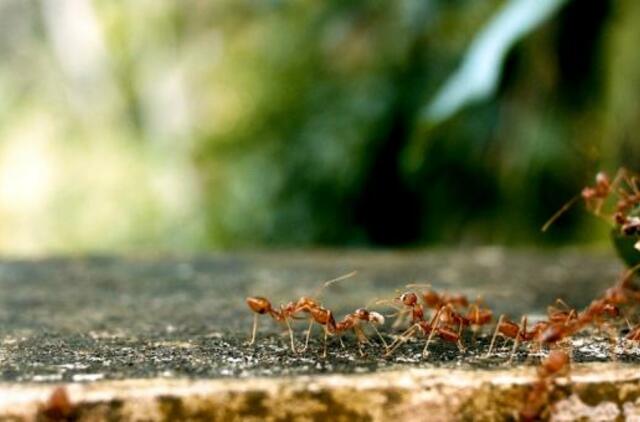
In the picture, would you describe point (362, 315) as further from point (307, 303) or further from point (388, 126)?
point (388, 126)

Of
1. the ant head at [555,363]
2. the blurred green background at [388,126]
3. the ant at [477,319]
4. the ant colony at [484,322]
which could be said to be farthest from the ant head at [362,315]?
the blurred green background at [388,126]

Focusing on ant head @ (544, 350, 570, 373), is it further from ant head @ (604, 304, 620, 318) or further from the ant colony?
ant head @ (604, 304, 620, 318)

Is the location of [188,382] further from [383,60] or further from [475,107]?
[383,60]

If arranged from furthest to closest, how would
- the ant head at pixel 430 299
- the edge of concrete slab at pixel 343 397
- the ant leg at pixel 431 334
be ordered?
the ant head at pixel 430 299
the ant leg at pixel 431 334
the edge of concrete slab at pixel 343 397

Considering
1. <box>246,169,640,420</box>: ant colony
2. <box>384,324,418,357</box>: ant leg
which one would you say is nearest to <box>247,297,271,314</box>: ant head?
<box>246,169,640,420</box>: ant colony

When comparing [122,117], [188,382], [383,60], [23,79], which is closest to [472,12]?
[383,60]

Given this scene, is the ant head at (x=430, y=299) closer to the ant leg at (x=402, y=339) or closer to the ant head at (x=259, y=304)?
the ant leg at (x=402, y=339)
